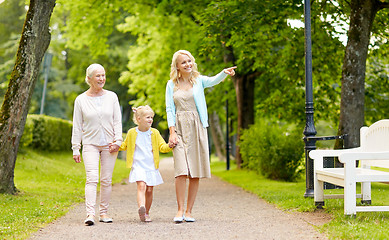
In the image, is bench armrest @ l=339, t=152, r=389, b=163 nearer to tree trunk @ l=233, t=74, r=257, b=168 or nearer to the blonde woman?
the blonde woman

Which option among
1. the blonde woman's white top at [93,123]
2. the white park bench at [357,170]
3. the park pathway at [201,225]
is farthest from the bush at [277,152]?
the blonde woman's white top at [93,123]

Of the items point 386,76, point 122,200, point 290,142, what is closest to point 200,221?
point 122,200

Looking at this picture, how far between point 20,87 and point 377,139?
6.57 m

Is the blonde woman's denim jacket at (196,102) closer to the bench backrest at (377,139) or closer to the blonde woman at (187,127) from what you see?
the blonde woman at (187,127)

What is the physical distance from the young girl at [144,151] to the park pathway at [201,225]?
550 millimetres

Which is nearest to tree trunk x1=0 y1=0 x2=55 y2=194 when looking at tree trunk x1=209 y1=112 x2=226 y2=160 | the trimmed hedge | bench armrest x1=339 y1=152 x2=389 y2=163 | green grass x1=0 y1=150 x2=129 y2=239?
green grass x1=0 y1=150 x2=129 y2=239

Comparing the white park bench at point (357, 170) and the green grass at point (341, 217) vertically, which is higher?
the white park bench at point (357, 170)

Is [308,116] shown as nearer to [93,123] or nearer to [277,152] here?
[93,123]

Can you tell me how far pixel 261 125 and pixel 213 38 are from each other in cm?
441

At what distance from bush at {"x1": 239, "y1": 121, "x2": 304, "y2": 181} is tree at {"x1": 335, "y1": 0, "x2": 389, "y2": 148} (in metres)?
2.99

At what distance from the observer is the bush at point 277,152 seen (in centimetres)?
1511

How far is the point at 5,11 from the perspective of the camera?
40312 millimetres

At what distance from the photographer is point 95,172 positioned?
23.8 ft

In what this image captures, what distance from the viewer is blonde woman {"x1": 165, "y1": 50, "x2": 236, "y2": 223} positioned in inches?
282
